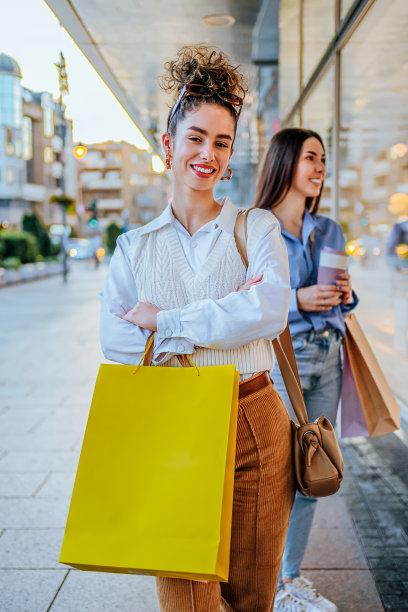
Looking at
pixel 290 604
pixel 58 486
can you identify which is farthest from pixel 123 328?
pixel 58 486

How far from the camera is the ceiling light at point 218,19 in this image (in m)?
6.40

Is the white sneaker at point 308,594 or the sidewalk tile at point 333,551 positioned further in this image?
the sidewalk tile at point 333,551

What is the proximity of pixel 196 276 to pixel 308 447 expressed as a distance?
1.85ft

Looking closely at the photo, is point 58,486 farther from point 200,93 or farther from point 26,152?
point 26,152

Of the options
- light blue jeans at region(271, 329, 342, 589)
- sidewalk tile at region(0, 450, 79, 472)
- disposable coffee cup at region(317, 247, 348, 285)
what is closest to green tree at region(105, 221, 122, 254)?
sidewalk tile at region(0, 450, 79, 472)

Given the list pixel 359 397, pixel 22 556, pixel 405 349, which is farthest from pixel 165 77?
pixel 405 349

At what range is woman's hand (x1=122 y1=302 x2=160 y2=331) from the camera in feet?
5.03

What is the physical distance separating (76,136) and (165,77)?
36.0ft

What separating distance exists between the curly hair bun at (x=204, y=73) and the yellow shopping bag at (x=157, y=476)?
753mm

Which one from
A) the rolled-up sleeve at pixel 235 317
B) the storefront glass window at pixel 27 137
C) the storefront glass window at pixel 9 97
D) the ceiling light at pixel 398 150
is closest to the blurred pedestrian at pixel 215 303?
the rolled-up sleeve at pixel 235 317

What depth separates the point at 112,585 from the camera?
9.07 ft

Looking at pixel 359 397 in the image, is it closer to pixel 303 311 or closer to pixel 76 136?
pixel 303 311

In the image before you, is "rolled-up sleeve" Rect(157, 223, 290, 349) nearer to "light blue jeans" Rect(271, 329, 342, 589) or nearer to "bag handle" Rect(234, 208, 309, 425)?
"bag handle" Rect(234, 208, 309, 425)

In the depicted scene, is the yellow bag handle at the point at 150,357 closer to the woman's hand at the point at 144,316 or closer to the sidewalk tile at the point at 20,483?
the woman's hand at the point at 144,316
